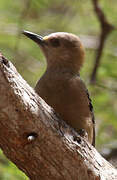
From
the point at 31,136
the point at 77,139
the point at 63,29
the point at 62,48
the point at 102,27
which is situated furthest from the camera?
the point at 63,29

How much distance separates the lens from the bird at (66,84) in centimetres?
548

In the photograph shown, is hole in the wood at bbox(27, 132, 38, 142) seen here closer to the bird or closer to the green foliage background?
the bird

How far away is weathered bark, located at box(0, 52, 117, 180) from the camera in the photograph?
442 centimetres

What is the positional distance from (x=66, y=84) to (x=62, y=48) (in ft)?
3.18

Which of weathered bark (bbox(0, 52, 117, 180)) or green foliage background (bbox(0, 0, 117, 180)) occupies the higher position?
green foliage background (bbox(0, 0, 117, 180))

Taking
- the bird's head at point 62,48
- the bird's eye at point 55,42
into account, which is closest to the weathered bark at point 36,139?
the bird's head at point 62,48

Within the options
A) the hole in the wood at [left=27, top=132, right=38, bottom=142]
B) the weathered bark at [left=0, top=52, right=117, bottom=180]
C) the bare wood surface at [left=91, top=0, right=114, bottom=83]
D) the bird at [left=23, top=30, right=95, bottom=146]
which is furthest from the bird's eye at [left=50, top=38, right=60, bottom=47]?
the hole in the wood at [left=27, top=132, right=38, bottom=142]

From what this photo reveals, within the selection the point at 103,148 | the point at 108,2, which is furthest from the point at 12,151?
the point at 108,2

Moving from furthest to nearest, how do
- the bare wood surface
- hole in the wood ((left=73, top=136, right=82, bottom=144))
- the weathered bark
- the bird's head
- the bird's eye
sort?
the bare wood surface
the bird's eye
the bird's head
hole in the wood ((left=73, top=136, right=82, bottom=144))
the weathered bark

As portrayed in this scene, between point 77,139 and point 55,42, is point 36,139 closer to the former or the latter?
point 77,139

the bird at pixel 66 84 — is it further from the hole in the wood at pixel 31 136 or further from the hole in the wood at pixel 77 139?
the hole in the wood at pixel 31 136

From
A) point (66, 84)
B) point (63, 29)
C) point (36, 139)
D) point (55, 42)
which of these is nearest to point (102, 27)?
point (63, 29)

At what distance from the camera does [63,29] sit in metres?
9.20

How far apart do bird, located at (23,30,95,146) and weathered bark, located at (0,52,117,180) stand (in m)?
0.57
